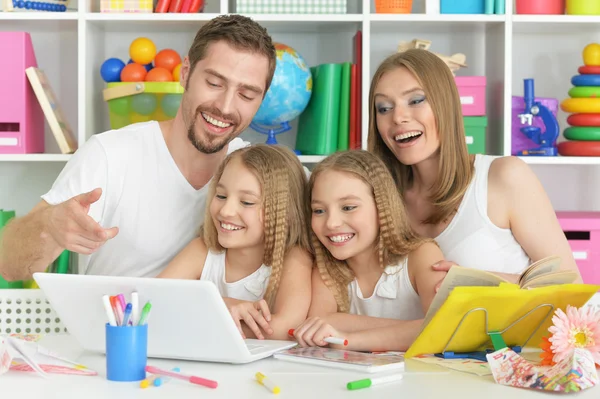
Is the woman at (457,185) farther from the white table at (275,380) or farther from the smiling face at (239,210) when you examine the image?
the white table at (275,380)

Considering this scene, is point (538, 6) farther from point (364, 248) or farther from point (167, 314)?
point (167, 314)

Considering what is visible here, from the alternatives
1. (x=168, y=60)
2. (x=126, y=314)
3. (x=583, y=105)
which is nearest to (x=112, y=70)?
(x=168, y=60)

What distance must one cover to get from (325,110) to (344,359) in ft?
4.69

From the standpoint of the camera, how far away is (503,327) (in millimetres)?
1274

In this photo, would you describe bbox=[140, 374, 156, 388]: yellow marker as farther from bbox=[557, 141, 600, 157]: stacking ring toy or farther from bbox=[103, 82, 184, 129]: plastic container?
bbox=[557, 141, 600, 157]: stacking ring toy

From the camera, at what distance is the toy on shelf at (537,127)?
8.28 ft

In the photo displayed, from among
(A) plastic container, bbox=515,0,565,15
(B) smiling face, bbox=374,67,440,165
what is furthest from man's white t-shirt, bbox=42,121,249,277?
(A) plastic container, bbox=515,0,565,15

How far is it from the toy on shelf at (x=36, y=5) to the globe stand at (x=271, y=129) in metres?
0.73

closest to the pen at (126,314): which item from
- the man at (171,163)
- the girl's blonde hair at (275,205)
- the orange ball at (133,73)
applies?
the girl's blonde hair at (275,205)

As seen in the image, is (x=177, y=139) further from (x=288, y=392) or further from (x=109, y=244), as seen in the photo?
(x=288, y=392)

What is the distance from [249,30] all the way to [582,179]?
1500mm

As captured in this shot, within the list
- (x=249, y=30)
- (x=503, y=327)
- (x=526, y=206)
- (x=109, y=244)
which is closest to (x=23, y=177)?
(x=109, y=244)

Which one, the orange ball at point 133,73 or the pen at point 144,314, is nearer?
the pen at point 144,314

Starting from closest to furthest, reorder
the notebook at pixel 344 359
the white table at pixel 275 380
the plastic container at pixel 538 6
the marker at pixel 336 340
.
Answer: the white table at pixel 275 380 < the notebook at pixel 344 359 < the marker at pixel 336 340 < the plastic container at pixel 538 6
